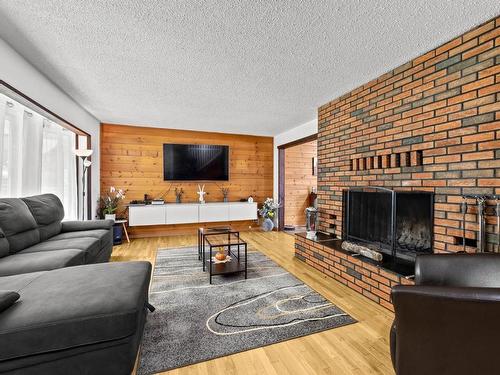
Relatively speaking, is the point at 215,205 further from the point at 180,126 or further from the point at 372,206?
the point at 372,206

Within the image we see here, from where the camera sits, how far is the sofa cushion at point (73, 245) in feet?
7.24

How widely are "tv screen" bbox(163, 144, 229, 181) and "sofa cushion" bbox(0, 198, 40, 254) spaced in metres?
2.76

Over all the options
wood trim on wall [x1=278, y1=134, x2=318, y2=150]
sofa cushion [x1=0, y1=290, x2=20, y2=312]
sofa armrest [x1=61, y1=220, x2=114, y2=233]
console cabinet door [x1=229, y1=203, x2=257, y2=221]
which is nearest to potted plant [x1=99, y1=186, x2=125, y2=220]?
sofa armrest [x1=61, y1=220, x2=114, y2=233]

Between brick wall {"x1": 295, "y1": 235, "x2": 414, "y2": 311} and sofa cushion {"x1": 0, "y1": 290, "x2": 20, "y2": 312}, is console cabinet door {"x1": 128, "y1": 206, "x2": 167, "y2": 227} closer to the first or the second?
brick wall {"x1": 295, "y1": 235, "x2": 414, "y2": 311}

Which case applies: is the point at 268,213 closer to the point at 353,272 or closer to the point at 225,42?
the point at 353,272

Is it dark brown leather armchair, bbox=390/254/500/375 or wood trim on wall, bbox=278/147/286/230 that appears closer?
dark brown leather armchair, bbox=390/254/500/375

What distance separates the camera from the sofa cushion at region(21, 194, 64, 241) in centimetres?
250

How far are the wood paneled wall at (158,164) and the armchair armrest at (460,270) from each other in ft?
14.8

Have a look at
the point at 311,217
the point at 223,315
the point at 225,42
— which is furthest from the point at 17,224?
the point at 311,217

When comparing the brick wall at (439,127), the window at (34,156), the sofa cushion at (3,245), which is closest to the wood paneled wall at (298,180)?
the brick wall at (439,127)

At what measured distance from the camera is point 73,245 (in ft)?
7.54

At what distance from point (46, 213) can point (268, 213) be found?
394 centimetres

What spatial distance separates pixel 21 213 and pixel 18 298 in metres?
1.45

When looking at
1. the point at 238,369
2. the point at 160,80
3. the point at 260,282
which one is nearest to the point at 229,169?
the point at 160,80
